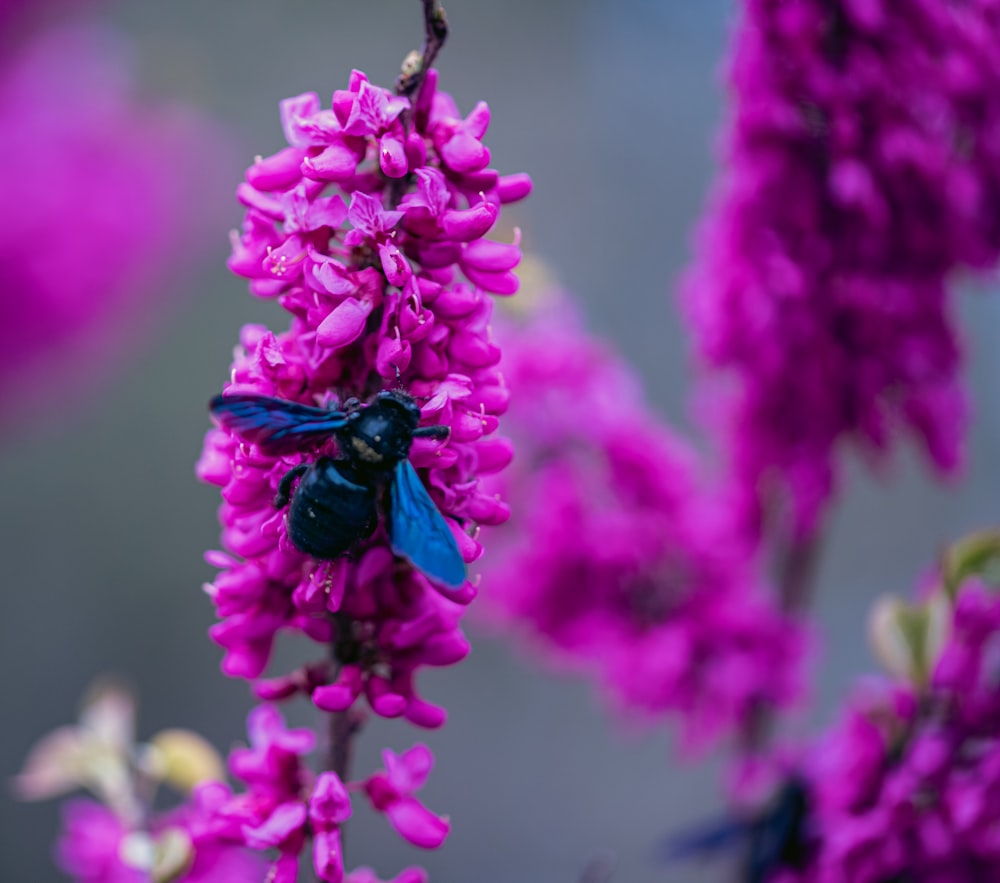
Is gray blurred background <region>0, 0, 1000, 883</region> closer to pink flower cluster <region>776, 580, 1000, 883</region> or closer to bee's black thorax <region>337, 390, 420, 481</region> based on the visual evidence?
pink flower cluster <region>776, 580, 1000, 883</region>

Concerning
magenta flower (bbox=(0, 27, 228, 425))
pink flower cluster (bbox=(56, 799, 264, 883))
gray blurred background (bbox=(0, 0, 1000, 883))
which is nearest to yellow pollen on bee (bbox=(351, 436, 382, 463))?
pink flower cluster (bbox=(56, 799, 264, 883))

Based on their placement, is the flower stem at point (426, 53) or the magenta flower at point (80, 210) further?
the magenta flower at point (80, 210)

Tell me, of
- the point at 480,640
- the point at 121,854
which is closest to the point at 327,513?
the point at 121,854

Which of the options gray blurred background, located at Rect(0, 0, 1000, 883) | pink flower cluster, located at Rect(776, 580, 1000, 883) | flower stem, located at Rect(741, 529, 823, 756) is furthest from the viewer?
gray blurred background, located at Rect(0, 0, 1000, 883)

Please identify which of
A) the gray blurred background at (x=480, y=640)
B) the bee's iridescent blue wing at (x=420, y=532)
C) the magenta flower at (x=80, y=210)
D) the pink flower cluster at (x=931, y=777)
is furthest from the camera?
the gray blurred background at (x=480, y=640)

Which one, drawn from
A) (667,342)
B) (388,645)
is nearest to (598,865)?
(388,645)

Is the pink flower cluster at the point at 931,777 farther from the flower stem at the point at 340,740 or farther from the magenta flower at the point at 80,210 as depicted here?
the magenta flower at the point at 80,210

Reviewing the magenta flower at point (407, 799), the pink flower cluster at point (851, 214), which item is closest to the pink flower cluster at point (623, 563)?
the pink flower cluster at point (851, 214)
